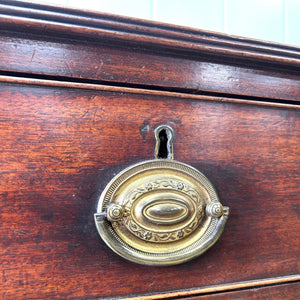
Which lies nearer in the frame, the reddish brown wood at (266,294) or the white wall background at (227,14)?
the reddish brown wood at (266,294)

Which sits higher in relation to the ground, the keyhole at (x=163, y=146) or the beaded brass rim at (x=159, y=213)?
the keyhole at (x=163, y=146)

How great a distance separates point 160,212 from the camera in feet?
1.01

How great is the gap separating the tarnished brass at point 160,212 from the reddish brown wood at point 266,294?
0.08 metres

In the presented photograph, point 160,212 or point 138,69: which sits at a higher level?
point 138,69

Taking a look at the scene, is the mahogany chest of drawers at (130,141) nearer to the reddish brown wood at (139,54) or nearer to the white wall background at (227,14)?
the reddish brown wood at (139,54)

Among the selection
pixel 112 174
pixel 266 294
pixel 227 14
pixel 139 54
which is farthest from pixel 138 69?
pixel 227 14

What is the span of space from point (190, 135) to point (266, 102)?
120 mm

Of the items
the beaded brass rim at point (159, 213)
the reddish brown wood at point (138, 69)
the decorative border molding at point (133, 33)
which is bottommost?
the beaded brass rim at point (159, 213)

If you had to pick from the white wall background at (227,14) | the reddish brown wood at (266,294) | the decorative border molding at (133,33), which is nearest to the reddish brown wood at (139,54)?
the decorative border molding at (133,33)

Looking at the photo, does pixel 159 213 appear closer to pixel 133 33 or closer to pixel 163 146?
pixel 163 146

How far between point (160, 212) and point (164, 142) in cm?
8

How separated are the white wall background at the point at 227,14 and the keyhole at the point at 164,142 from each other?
0.47 meters

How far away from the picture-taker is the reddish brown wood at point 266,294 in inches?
14.0

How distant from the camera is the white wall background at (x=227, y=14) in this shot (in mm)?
711
